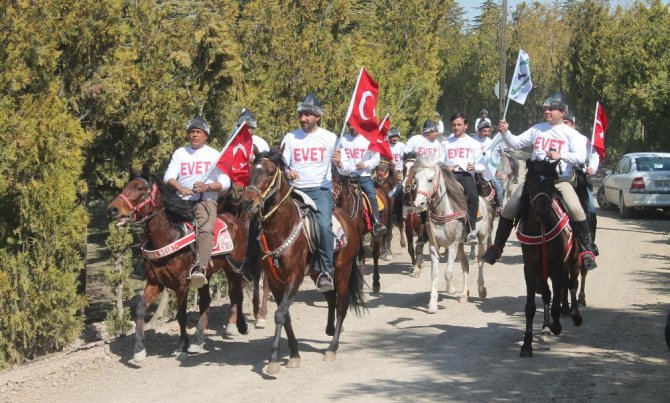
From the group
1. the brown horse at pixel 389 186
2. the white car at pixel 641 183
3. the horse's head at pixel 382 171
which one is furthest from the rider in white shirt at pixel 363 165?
the white car at pixel 641 183

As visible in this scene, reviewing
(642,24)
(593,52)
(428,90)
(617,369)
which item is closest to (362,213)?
(617,369)

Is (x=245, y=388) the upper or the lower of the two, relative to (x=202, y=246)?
lower

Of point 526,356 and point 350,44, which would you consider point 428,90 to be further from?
point 526,356

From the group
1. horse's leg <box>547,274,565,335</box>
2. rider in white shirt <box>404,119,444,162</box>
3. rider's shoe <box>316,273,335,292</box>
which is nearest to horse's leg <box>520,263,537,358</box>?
horse's leg <box>547,274,565,335</box>

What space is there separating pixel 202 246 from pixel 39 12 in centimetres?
436

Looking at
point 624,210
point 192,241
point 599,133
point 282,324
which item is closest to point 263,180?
point 282,324

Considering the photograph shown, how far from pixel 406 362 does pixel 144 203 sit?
3.53m

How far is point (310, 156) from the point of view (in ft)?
37.9

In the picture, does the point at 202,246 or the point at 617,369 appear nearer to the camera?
the point at 617,369

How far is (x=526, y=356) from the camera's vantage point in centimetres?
1147

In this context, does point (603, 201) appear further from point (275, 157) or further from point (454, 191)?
point (275, 157)

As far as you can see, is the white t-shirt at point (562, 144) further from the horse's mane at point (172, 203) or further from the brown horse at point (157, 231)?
the brown horse at point (157, 231)

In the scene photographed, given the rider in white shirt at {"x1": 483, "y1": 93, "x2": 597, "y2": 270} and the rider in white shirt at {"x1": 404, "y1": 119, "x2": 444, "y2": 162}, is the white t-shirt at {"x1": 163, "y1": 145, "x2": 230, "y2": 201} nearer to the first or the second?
the rider in white shirt at {"x1": 483, "y1": 93, "x2": 597, "y2": 270}

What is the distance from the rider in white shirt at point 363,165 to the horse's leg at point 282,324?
2380 millimetres
